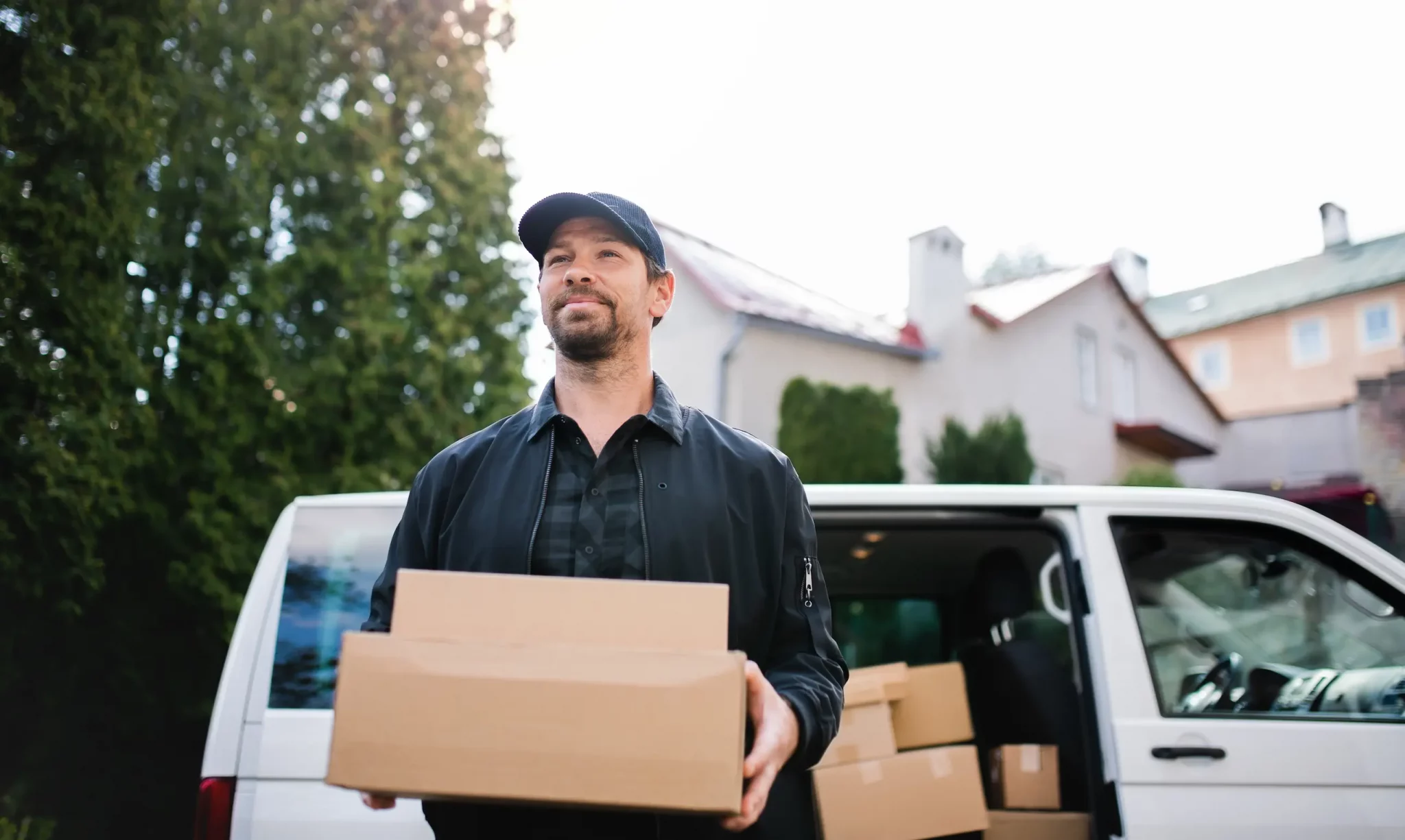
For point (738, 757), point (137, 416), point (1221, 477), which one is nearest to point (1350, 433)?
point (1221, 477)

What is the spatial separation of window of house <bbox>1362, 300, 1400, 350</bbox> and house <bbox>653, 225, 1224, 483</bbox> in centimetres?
426

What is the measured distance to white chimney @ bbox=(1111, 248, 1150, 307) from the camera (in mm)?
26844

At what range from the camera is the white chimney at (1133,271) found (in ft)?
88.1

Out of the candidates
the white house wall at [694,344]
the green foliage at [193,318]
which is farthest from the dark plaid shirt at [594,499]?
the white house wall at [694,344]

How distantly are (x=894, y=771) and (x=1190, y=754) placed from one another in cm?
81

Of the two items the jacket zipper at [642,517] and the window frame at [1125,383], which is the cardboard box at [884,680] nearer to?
the jacket zipper at [642,517]

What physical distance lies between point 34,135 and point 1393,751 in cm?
637

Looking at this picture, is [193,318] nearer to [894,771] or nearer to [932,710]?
[932,710]

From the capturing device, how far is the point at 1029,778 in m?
3.32

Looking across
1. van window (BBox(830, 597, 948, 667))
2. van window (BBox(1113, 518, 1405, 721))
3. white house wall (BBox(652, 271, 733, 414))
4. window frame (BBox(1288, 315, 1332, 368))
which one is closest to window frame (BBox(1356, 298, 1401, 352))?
window frame (BBox(1288, 315, 1332, 368))

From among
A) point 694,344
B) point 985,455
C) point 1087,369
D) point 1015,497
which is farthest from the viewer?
point 1087,369

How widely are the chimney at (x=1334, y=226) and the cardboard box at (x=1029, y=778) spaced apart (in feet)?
87.9

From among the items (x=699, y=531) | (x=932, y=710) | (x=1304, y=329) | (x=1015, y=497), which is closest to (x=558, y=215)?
(x=699, y=531)

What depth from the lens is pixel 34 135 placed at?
17.4 ft
